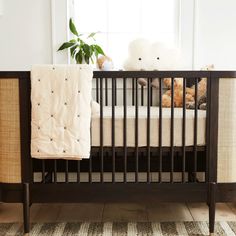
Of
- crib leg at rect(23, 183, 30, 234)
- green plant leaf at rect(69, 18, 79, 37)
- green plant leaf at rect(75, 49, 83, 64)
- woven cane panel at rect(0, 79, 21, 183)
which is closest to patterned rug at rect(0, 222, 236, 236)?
crib leg at rect(23, 183, 30, 234)

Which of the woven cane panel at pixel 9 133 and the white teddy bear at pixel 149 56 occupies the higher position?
the white teddy bear at pixel 149 56

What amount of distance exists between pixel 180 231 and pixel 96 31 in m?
1.47

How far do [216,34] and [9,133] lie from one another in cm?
151

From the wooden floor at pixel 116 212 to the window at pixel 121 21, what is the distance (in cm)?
99

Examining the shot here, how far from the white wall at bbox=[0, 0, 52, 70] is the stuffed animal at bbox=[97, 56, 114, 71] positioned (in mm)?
351

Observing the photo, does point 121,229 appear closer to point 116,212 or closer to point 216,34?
point 116,212

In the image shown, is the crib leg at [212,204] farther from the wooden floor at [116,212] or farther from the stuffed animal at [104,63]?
the stuffed animal at [104,63]

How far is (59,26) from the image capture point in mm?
2480

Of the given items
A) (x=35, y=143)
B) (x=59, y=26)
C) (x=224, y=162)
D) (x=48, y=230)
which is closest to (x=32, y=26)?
(x=59, y=26)

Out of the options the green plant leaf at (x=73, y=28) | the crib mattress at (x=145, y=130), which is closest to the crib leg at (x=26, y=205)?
the crib mattress at (x=145, y=130)

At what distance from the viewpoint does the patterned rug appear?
1707 mm

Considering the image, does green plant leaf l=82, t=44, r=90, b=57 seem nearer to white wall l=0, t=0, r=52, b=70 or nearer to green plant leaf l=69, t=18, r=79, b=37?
green plant leaf l=69, t=18, r=79, b=37

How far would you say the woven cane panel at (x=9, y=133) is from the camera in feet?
5.35

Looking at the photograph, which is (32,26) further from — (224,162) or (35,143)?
(224,162)
